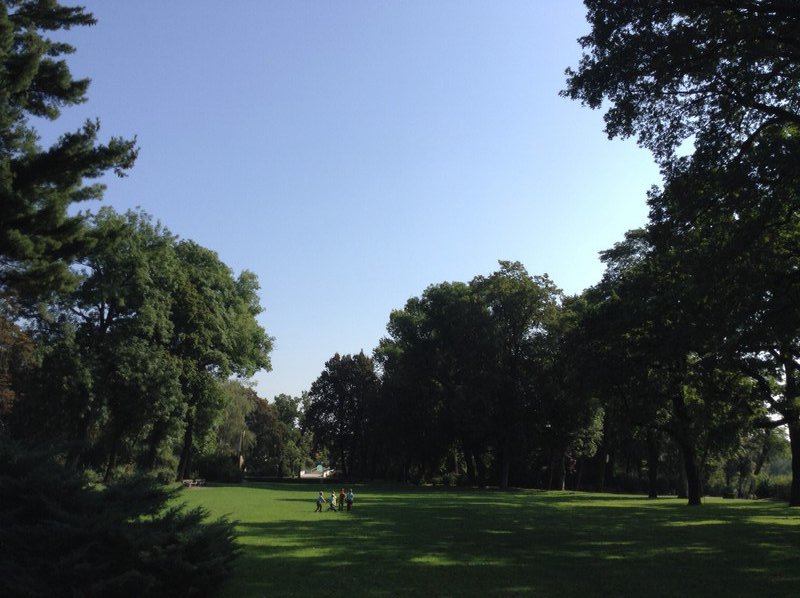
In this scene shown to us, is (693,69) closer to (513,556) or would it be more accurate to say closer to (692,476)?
(513,556)

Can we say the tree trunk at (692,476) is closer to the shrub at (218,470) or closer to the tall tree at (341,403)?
the shrub at (218,470)

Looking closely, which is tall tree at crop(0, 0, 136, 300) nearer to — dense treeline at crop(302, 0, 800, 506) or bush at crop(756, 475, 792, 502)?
dense treeline at crop(302, 0, 800, 506)

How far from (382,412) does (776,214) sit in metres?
63.2

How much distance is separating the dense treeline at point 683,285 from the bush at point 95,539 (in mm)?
13359

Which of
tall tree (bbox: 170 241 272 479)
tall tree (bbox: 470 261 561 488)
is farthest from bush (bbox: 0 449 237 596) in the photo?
tall tree (bbox: 470 261 561 488)

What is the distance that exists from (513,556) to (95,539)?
10.4 m

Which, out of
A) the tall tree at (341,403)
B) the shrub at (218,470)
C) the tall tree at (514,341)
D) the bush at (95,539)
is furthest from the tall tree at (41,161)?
the tall tree at (341,403)

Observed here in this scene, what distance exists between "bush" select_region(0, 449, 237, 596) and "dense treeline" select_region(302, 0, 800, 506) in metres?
13.4

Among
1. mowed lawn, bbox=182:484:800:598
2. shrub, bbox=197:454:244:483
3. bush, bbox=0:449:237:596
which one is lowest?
shrub, bbox=197:454:244:483

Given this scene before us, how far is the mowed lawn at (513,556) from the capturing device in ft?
40.8

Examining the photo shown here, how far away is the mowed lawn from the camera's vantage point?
12430 millimetres

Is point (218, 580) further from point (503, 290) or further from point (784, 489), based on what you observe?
point (784, 489)

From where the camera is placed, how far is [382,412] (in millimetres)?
75625

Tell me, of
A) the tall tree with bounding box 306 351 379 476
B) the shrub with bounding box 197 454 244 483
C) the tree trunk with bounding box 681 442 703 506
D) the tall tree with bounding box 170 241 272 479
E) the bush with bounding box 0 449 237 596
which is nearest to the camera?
the bush with bounding box 0 449 237 596
